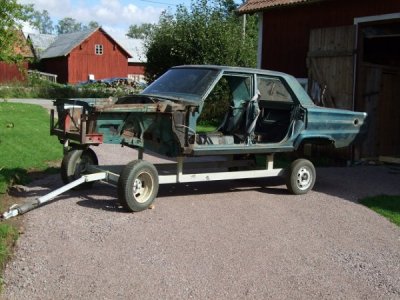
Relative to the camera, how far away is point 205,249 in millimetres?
5816

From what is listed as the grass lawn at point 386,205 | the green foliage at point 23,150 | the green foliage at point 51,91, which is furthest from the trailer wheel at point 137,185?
the green foliage at point 51,91

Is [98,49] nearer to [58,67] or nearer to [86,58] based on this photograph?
[86,58]

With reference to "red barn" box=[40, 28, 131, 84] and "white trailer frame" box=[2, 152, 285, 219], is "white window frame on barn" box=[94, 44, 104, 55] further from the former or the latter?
"white trailer frame" box=[2, 152, 285, 219]

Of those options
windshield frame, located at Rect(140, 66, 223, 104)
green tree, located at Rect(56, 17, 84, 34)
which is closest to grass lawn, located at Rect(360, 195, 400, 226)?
windshield frame, located at Rect(140, 66, 223, 104)

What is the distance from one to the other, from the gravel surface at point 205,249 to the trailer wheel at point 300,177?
0.22 meters

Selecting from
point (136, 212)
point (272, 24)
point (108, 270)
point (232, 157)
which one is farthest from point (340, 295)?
point (272, 24)

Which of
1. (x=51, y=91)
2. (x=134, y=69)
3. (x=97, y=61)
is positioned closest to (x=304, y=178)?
(x=51, y=91)

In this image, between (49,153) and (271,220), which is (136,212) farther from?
(49,153)

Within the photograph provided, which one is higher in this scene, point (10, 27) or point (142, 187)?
point (10, 27)

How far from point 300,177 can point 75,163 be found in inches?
142

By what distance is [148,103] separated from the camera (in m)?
7.84

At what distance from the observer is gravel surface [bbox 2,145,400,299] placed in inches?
188

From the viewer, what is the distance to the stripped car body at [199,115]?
24.8 feet

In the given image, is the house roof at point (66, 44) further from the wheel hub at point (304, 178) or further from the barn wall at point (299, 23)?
the wheel hub at point (304, 178)
